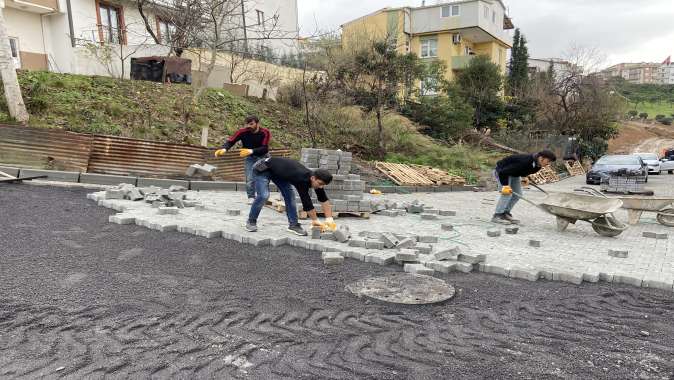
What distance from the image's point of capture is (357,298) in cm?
409

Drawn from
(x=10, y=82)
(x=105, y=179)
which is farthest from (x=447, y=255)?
(x=10, y=82)

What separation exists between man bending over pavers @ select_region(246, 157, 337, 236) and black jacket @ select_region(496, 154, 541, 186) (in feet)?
11.2

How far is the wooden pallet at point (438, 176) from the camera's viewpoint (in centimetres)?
1422

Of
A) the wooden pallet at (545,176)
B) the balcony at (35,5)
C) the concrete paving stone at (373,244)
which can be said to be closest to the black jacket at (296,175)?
the concrete paving stone at (373,244)

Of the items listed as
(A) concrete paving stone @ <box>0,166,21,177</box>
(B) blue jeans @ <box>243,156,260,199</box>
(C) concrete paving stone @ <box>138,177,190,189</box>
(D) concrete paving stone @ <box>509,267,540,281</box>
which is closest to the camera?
(D) concrete paving stone @ <box>509,267,540,281</box>

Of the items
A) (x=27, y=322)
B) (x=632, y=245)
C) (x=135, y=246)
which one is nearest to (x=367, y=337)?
(x=27, y=322)

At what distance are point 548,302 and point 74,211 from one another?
22.6 feet

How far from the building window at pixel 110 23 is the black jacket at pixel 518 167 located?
684 inches

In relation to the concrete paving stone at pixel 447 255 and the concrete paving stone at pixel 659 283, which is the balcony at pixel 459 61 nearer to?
the concrete paving stone at pixel 447 255

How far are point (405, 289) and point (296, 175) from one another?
2288 millimetres

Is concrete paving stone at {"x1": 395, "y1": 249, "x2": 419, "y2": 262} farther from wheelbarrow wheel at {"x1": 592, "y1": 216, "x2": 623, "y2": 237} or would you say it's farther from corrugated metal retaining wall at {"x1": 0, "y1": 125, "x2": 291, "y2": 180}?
corrugated metal retaining wall at {"x1": 0, "y1": 125, "x2": 291, "y2": 180}

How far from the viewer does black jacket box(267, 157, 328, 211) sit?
5820 mm

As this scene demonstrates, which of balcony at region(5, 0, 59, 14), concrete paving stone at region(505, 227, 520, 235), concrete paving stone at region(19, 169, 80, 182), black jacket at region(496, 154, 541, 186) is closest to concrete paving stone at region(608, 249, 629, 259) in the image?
concrete paving stone at region(505, 227, 520, 235)

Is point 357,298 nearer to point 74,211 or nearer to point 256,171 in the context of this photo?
point 256,171
